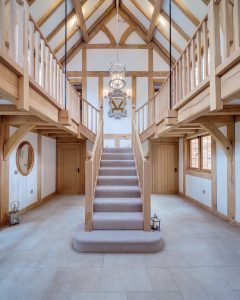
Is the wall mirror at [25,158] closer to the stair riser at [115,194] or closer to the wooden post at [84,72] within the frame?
the stair riser at [115,194]

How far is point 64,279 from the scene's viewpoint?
7.86ft

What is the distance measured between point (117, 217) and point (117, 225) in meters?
0.14

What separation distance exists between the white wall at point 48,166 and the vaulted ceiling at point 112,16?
320 centimetres

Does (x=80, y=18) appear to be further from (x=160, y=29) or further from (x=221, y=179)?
(x=221, y=179)

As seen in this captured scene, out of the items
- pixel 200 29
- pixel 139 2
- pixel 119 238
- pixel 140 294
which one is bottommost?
pixel 140 294

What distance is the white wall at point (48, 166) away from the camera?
21.4 ft

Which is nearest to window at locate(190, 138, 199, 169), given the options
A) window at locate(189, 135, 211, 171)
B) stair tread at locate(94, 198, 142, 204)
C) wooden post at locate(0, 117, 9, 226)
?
window at locate(189, 135, 211, 171)

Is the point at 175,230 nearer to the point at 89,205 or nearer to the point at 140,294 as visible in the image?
the point at 89,205

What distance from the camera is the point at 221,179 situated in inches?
190

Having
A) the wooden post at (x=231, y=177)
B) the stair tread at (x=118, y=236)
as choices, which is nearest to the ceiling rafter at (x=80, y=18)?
the wooden post at (x=231, y=177)

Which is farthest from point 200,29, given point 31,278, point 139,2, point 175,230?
point 139,2

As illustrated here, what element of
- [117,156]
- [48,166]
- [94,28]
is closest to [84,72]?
[94,28]

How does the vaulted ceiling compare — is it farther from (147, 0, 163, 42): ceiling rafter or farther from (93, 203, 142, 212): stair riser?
(93, 203, 142, 212): stair riser

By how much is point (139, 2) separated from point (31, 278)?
8.00 m
